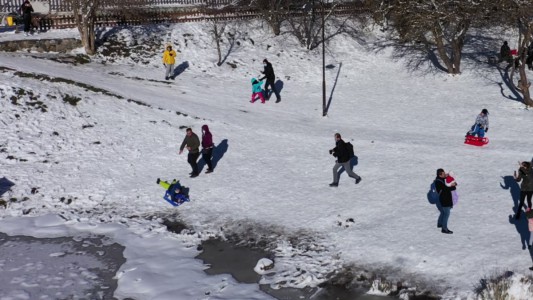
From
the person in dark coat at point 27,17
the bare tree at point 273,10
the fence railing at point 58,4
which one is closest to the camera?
the person in dark coat at point 27,17

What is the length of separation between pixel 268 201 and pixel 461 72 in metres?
17.8

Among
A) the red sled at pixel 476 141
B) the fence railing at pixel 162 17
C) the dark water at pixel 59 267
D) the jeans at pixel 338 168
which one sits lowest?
the dark water at pixel 59 267

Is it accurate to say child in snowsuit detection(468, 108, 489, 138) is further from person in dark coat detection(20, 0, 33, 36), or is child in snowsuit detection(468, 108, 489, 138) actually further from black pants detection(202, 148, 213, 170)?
person in dark coat detection(20, 0, 33, 36)

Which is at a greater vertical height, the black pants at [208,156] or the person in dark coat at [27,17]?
the person in dark coat at [27,17]

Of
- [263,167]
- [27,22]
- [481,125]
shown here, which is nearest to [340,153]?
[263,167]

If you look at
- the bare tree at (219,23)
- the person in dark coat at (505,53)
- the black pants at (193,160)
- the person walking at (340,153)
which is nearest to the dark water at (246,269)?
the black pants at (193,160)

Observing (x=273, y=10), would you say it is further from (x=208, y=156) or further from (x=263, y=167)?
(x=208, y=156)

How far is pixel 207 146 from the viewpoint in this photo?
1547cm

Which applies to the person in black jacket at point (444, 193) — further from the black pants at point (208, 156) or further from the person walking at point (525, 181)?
the black pants at point (208, 156)

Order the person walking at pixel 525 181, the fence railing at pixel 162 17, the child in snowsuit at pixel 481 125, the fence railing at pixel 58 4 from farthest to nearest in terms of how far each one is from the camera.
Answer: the fence railing at pixel 58 4 → the fence railing at pixel 162 17 → the child in snowsuit at pixel 481 125 → the person walking at pixel 525 181

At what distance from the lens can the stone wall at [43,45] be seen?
23766 millimetres

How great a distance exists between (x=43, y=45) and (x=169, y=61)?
22.3 ft

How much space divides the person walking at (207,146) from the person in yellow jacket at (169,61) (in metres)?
9.14

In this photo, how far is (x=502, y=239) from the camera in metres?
11.1
